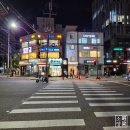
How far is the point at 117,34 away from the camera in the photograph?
90.2m

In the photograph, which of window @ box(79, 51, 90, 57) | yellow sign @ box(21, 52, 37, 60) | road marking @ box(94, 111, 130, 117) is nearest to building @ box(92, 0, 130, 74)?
window @ box(79, 51, 90, 57)

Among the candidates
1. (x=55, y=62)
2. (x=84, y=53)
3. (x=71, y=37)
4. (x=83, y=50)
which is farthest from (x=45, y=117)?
(x=84, y=53)

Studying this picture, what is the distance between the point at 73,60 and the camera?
6825 centimetres

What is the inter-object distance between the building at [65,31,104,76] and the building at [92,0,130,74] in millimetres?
10379

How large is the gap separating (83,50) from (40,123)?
60.3m

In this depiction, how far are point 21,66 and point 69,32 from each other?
16.4m

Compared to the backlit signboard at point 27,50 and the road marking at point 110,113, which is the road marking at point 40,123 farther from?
the backlit signboard at point 27,50

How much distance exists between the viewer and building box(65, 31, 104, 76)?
6794cm

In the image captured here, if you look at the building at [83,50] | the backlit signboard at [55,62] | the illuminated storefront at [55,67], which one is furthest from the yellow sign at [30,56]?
the building at [83,50]

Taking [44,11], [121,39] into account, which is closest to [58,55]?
[44,11]

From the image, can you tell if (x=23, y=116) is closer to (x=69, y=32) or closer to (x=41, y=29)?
(x=69, y=32)

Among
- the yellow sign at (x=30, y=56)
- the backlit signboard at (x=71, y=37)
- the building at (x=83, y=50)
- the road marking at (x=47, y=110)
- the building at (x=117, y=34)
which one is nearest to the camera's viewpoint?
the road marking at (x=47, y=110)

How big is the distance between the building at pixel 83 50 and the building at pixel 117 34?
10379mm

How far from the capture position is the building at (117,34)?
265 ft
